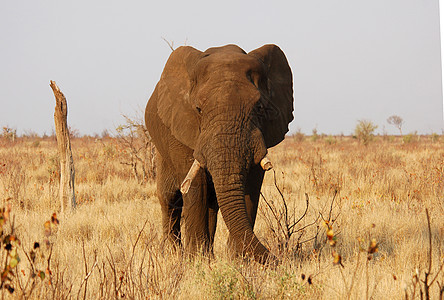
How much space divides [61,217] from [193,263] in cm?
363

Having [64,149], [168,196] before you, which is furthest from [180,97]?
[64,149]

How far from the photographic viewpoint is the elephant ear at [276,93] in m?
4.54

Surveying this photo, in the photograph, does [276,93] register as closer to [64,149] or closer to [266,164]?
[266,164]

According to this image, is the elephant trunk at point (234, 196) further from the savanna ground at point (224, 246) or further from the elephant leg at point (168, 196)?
the elephant leg at point (168, 196)

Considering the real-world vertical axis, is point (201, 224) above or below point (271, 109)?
below

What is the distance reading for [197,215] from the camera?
4.75 meters

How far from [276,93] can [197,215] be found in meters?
1.50

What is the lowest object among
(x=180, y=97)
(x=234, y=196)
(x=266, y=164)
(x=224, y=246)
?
(x=224, y=246)

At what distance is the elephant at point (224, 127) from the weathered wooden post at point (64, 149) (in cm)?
335

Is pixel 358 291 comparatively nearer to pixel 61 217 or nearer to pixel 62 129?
pixel 61 217

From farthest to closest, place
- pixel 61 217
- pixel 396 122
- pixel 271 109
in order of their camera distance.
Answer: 1. pixel 396 122
2. pixel 61 217
3. pixel 271 109

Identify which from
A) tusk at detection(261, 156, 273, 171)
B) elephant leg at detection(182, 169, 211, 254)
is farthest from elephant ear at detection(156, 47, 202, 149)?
tusk at detection(261, 156, 273, 171)

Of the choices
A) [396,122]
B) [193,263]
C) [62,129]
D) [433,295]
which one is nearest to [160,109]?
[193,263]

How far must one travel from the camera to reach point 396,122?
75.0 meters
